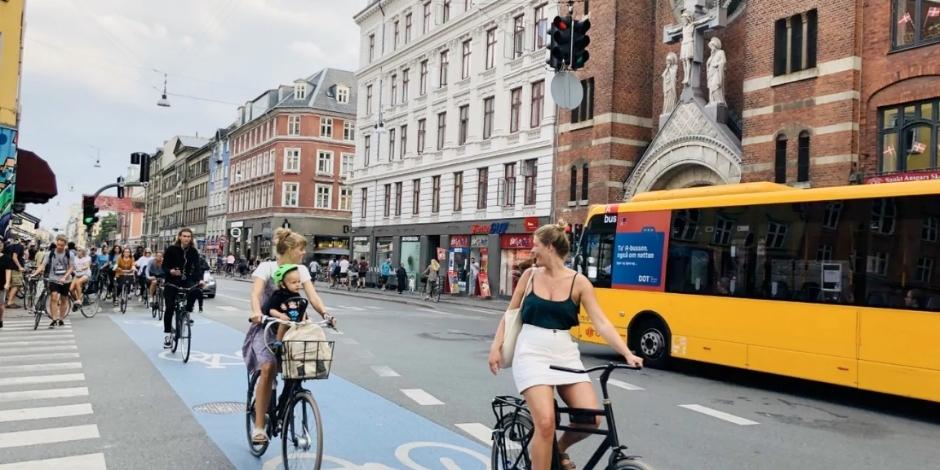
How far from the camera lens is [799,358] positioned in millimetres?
9570

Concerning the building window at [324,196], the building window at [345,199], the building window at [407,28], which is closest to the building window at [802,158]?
the building window at [407,28]

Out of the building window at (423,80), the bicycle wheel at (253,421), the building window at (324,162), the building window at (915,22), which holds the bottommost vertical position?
the bicycle wheel at (253,421)

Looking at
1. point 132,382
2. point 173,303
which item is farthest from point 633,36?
point 132,382

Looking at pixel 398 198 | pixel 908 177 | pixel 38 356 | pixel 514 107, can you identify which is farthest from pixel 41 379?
pixel 398 198

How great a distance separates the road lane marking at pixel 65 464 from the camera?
17.4 feet

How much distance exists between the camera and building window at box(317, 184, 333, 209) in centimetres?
6744

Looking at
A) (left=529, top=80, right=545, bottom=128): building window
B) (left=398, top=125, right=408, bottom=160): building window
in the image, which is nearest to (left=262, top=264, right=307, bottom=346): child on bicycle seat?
(left=529, top=80, right=545, bottom=128): building window

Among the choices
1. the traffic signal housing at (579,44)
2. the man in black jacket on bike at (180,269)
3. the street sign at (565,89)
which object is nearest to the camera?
the man in black jacket on bike at (180,269)

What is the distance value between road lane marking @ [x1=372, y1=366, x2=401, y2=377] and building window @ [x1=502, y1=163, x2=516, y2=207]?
76.7 feet

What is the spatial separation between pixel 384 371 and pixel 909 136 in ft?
50.1

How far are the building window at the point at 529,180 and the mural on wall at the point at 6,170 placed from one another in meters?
19.4

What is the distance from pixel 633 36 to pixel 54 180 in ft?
71.6

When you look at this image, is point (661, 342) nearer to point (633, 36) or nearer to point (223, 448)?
point (223, 448)

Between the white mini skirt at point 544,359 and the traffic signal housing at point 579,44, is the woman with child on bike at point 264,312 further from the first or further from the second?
the traffic signal housing at point 579,44
